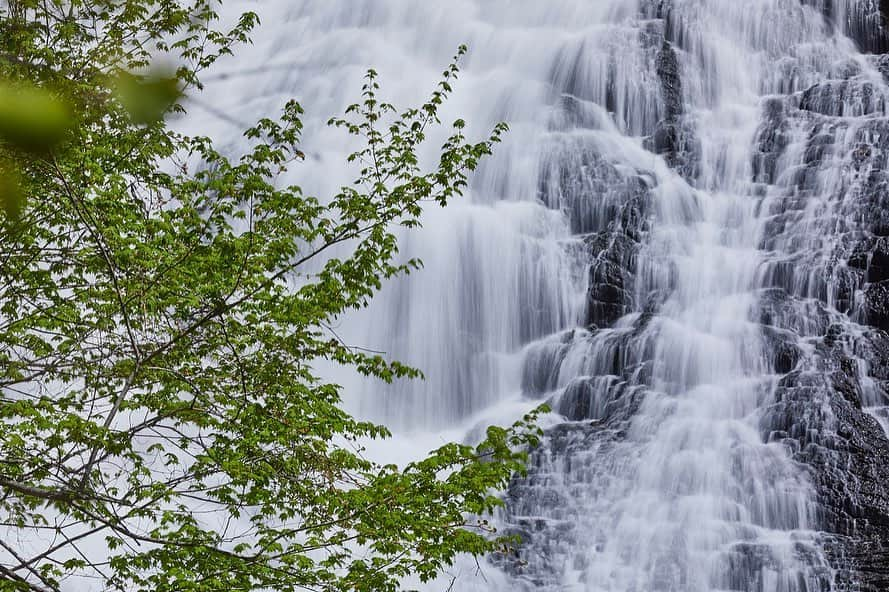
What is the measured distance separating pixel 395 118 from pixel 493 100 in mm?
2680

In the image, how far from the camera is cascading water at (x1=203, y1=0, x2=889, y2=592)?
41.9ft

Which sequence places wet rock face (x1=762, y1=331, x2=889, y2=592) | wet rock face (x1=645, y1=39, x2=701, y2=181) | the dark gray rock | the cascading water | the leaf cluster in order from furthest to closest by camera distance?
1. wet rock face (x1=645, y1=39, x2=701, y2=181)
2. the dark gray rock
3. the cascading water
4. wet rock face (x1=762, y1=331, x2=889, y2=592)
5. the leaf cluster

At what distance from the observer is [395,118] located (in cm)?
2281

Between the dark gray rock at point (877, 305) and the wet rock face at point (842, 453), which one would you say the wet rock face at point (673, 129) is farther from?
the wet rock face at point (842, 453)


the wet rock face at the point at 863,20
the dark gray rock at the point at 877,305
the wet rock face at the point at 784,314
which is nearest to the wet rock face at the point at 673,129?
the wet rock face at the point at 784,314

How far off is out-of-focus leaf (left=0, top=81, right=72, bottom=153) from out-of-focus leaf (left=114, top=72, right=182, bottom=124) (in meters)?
0.12

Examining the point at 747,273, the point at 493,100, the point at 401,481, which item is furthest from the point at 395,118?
the point at 401,481

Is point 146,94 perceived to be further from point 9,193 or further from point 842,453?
point 842,453

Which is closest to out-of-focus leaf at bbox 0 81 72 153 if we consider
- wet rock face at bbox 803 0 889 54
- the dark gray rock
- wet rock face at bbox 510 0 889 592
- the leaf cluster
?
the leaf cluster

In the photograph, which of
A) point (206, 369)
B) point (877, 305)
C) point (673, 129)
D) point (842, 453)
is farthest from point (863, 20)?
point (206, 369)

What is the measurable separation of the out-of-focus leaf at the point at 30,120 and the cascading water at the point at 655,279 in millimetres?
9284

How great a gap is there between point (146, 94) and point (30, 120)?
0.17 m

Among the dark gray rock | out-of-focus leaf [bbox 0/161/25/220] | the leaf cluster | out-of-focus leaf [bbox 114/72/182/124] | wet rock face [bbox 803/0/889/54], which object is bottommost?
out-of-focus leaf [bbox 0/161/25/220]

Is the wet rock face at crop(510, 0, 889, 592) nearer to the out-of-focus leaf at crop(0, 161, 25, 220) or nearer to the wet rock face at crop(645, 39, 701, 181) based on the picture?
the wet rock face at crop(645, 39, 701, 181)
